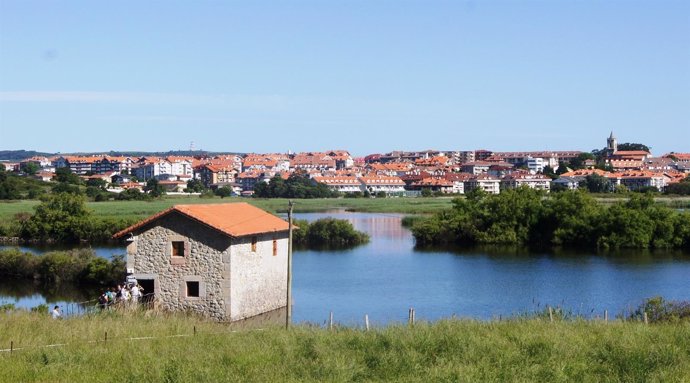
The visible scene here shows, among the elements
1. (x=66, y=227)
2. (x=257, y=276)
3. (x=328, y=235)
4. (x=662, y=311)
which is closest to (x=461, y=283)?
(x=257, y=276)

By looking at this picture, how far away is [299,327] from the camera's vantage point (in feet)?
68.5

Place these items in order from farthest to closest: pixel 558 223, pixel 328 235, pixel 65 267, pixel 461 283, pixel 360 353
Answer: pixel 558 223, pixel 328 235, pixel 65 267, pixel 461 283, pixel 360 353

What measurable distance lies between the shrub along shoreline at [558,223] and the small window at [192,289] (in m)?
34.5

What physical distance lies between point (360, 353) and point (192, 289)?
32.3 feet

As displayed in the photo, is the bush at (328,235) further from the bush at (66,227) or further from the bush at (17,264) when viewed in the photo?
the bush at (17,264)

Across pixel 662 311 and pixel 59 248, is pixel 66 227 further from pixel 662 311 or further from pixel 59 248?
pixel 662 311

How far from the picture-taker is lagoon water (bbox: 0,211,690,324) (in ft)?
105

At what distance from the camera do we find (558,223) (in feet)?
193

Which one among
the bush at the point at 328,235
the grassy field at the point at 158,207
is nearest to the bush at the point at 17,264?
the bush at the point at 328,235

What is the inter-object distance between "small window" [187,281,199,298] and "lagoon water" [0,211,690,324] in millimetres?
4030

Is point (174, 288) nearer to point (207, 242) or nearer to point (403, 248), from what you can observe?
point (207, 242)

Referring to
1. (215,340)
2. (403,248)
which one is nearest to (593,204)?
(403,248)

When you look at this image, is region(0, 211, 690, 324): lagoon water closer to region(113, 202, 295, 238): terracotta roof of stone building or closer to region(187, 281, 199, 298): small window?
region(113, 202, 295, 238): terracotta roof of stone building

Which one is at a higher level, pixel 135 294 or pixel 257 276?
pixel 257 276
